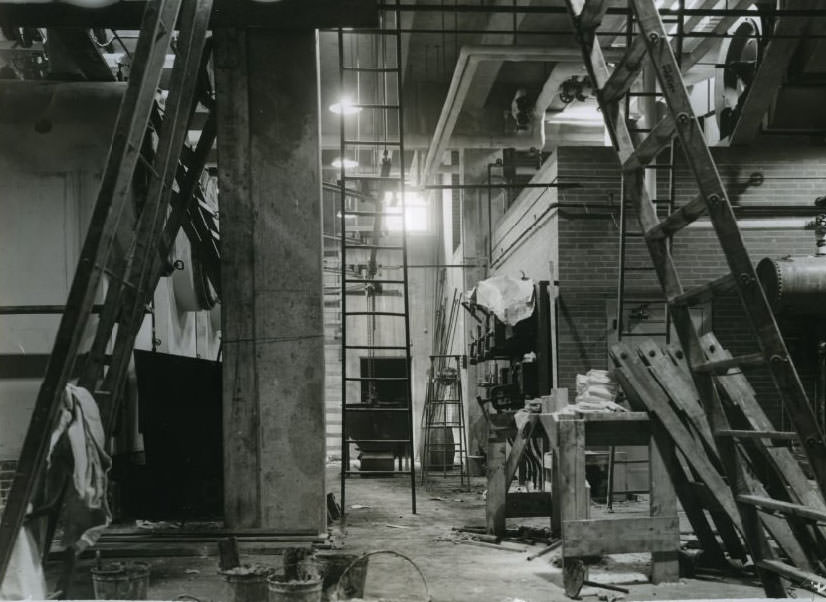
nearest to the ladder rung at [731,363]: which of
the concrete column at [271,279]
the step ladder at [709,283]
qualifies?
the step ladder at [709,283]

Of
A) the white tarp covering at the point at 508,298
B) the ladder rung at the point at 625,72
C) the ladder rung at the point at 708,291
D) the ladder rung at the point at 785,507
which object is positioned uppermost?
the ladder rung at the point at 625,72

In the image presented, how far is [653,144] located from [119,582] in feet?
13.4

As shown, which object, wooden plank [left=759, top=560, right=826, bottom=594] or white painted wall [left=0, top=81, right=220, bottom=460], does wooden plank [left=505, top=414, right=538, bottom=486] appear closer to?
wooden plank [left=759, top=560, right=826, bottom=594]

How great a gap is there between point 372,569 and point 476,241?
13278 mm

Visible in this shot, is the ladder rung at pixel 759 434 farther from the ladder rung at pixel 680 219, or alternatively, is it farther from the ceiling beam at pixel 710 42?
the ceiling beam at pixel 710 42

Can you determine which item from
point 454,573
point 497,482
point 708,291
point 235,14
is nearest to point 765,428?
point 708,291

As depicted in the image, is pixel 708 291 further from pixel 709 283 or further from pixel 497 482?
pixel 497 482

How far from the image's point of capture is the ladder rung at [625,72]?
16.1ft

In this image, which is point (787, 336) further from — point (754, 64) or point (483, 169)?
point (483, 169)

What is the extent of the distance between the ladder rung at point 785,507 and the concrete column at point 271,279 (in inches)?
140

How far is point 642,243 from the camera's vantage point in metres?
12.1

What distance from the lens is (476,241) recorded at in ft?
62.4

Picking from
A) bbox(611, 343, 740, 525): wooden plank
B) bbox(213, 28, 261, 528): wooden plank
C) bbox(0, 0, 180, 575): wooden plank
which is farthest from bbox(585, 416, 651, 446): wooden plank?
bbox(0, 0, 180, 575): wooden plank

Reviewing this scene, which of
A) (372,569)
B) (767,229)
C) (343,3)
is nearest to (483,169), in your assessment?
(767,229)
